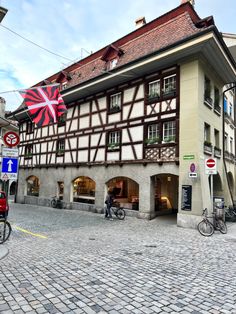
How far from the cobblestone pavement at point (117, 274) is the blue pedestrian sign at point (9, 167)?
2243mm

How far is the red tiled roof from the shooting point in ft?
46.0

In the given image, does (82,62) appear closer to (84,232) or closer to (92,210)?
(92,210)

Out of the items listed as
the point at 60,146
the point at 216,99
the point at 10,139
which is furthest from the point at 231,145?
the point at 10,139

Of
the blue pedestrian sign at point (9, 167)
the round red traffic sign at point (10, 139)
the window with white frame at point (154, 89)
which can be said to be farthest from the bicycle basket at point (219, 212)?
the round red traffic sign at point (10, 139)

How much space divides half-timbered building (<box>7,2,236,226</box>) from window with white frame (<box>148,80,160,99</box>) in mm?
22

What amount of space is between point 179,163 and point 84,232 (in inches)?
233

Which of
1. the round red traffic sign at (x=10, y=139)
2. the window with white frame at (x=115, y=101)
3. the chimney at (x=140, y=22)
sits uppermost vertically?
the chimney at (x=140, y=22)

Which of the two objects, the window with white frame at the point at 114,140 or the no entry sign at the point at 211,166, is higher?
the window with white frame at the point at 114,140

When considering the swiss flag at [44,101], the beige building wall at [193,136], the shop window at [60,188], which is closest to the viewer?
the swiss flag at [44,101]

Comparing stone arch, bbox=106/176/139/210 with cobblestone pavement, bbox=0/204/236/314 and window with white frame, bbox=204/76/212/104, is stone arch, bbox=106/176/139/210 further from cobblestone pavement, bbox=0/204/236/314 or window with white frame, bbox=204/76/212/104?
cobblestone pavement, bbox=0/204/236/314

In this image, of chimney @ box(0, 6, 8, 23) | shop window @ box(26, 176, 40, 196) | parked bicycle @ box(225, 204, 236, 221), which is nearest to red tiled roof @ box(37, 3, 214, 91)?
chimney @ box(0, 6, 8, 23)

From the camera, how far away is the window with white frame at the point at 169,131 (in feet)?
45.8

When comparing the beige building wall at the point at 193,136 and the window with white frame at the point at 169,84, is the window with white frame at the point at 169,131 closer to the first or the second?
the beige building wall at the point at 193,136

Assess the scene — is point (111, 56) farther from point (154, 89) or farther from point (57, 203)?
point (57, 203)
